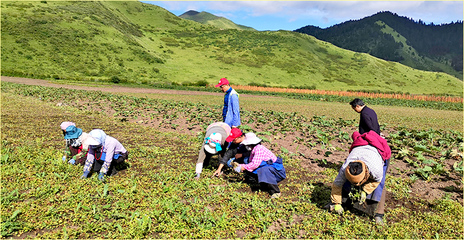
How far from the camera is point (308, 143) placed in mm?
11797

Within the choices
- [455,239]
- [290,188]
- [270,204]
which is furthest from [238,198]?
[455,239]

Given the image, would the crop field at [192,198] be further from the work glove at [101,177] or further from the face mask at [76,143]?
the face mask at [76,143]

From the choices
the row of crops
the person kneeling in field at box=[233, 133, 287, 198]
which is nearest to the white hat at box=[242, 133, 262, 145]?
the person kneeling in field at box=[233, 133, 287, 198]

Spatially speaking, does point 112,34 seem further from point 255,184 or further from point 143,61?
Result: point 255,184

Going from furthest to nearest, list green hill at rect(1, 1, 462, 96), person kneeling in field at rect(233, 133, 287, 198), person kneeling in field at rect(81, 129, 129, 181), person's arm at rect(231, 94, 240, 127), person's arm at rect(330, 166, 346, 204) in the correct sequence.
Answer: green hill at rect(1, 1, 462, 96) < person's arm at rect(231, 94, 240, 127) < person kneeling in field at rect(81, 129, 129, 181) < person kneeling in field at rect(233, 133, 287, 198) < person's arm at rect(330, 166, 346, 204)

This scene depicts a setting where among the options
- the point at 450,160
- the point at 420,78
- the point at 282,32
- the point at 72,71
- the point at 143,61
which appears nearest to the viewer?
the point at 450,160

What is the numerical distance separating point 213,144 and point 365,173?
381 cm

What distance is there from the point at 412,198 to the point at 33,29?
108 meters

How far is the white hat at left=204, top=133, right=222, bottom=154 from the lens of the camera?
291 inches

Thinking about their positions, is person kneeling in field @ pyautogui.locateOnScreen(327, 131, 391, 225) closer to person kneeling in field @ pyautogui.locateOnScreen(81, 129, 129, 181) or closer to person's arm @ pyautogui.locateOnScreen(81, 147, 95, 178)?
person kneeling in field @ pyautogui.locateOnScreen(81, 129, 129, 181)

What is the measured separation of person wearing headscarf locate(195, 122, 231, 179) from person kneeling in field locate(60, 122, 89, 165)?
3.02 meters

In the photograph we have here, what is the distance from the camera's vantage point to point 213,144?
7.38m

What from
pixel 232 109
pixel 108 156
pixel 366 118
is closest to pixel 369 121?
pixel 366 118

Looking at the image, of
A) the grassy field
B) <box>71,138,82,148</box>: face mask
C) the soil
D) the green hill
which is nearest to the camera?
the soil
